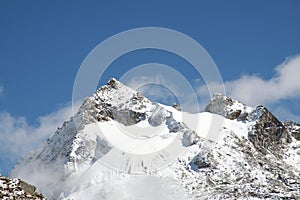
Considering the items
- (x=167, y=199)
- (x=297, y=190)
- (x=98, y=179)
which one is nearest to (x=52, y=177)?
(x=98, y=179)

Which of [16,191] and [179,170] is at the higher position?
[179,170]

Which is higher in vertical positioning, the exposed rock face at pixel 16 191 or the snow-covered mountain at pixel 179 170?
the snow-covered mountain at pixel 179 170

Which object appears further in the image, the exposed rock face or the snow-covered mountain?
the snow-covered mountain

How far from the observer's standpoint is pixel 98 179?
563ft

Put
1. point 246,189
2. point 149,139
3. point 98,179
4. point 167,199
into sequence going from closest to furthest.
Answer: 1. point 167,199
2. point 246,189
3. point 98,179
4. point 149,139

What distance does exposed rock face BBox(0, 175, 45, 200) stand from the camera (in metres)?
33.4

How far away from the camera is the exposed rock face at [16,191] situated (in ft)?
110

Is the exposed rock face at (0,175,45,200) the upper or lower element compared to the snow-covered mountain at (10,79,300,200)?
lower

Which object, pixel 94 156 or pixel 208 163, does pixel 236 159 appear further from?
pixel 94 156

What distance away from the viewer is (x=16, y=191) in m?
34.0

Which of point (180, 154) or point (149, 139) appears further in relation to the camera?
point (149, 139)

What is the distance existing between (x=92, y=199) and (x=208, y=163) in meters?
38.2

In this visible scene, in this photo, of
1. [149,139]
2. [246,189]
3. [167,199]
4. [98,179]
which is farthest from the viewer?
[149,139]

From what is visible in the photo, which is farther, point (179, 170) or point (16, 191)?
point (179, 170)
